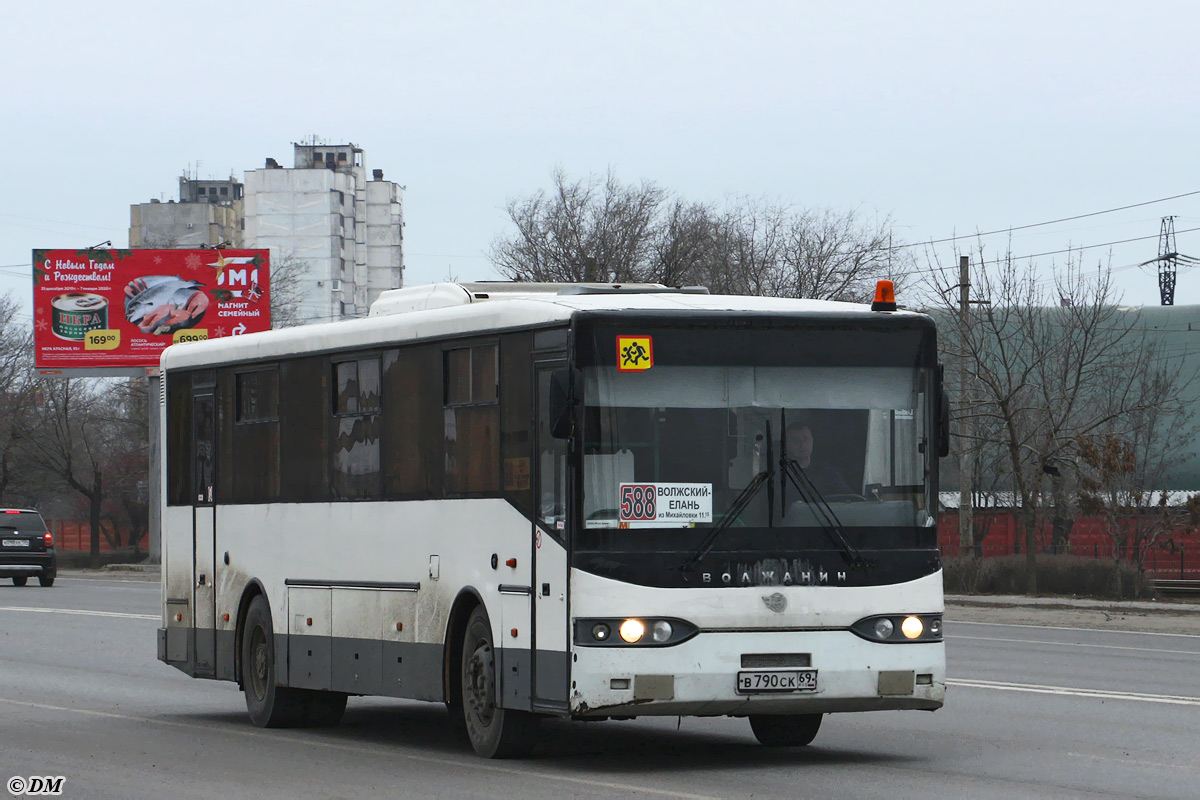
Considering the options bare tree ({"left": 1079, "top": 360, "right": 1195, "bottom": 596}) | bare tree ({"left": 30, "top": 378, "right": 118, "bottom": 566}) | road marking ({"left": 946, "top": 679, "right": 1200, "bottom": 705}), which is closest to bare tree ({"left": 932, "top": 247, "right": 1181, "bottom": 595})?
bare tree ({"left": 1079, "top": 360, "right": 1195, "bottom": 596})

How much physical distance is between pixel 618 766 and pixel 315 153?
155 metres

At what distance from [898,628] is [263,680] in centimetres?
576

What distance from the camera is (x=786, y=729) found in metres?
12.1

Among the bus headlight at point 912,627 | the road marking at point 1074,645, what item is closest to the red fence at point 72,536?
the road marking at point 1074,645

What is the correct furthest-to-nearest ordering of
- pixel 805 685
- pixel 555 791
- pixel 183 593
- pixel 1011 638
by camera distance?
1. pixel 1011 638
2. pixel 183 593
3. pixel 805 685
4. pixel 555 791

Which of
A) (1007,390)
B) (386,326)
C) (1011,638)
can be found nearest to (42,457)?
(1007,390)

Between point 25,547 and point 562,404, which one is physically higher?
point 562,404

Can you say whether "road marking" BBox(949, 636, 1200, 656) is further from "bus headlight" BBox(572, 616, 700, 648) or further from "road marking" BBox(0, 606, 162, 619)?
"road marking" BBox(0, 606, 162, 619)

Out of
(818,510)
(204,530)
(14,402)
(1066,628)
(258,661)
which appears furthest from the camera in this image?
(14,402)

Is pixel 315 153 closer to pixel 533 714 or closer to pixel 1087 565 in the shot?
pixel 1087 565

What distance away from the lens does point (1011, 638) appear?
24.1 meters

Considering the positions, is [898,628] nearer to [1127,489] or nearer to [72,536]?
[1127,489]

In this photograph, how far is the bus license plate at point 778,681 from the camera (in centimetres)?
1052

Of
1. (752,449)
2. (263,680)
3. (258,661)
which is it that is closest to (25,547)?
(258,661)
